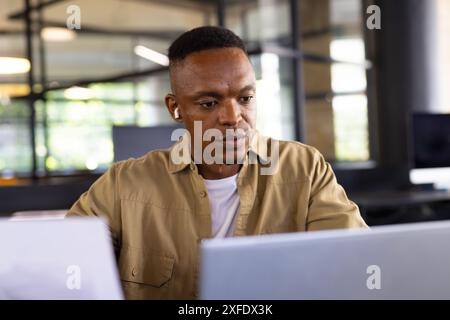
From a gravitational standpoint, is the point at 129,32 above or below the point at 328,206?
above

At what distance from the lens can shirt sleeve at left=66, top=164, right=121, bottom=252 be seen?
133 centimetres

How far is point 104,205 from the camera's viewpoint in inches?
52.7

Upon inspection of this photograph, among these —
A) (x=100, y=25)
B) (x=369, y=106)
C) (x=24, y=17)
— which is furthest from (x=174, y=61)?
(x=100, y=25)

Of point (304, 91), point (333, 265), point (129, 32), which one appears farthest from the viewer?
point (129, 32)

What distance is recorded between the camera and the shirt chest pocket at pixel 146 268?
4.15 feet

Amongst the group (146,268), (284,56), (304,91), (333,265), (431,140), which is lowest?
(146,268)

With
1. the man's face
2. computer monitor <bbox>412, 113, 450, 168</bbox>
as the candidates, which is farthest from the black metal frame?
the man's face

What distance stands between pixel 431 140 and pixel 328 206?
2.97 m

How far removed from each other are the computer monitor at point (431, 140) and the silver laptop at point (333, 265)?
3462 mm

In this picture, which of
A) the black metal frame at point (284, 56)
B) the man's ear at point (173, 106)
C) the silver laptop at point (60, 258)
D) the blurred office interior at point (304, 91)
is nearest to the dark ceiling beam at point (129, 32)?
the blurred office interior at point (304, 91)

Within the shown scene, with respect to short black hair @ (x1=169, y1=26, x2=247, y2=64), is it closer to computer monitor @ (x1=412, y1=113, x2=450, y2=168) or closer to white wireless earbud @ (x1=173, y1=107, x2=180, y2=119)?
white wireless earbud @ (x1=173, y1=107, x2=180, y2=119)

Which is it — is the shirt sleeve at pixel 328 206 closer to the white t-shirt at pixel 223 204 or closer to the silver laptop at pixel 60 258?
the white t-shirt at pixel 223 204

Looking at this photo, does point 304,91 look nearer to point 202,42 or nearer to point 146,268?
point 202,42

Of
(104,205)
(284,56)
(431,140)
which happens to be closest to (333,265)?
(104,205)
